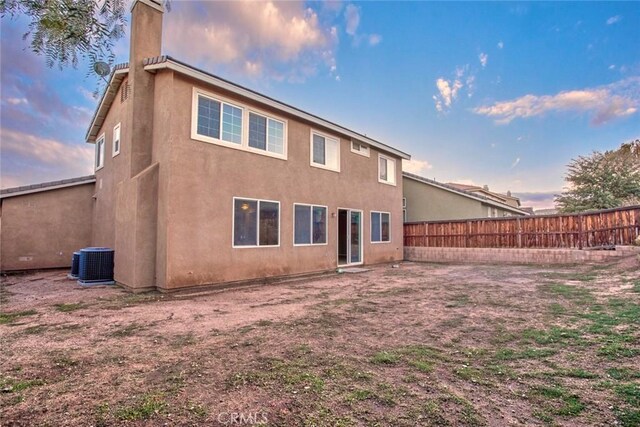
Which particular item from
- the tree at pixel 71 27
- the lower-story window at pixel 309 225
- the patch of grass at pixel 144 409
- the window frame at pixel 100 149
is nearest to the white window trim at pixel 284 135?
the lower-story window at pixel 309 225

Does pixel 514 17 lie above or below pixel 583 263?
above

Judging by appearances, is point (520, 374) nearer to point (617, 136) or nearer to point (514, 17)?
point (514, 17)

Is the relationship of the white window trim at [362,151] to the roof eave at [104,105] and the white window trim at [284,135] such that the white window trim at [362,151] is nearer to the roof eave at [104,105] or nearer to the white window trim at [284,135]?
the white window trim at [284,135]

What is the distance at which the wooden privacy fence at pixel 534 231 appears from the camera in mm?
10634

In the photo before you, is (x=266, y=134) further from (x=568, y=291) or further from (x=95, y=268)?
(x=568, y=291)

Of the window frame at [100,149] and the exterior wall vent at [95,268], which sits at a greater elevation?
the window frame at [100,149]

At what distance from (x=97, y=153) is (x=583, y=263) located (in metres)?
18.4

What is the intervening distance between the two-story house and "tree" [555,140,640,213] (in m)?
18.4

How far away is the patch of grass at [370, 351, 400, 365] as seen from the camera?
3.36 meters

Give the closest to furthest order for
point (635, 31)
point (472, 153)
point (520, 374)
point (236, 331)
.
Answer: point (520, 374)
point (236, 331)
point (635, 31)
point (472, 153)

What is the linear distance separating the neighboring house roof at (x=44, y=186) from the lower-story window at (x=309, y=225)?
8.38m

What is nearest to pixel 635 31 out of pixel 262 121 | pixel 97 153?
pixel 262 121

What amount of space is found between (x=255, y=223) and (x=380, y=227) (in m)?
6.62

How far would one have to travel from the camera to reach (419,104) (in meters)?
15.5
